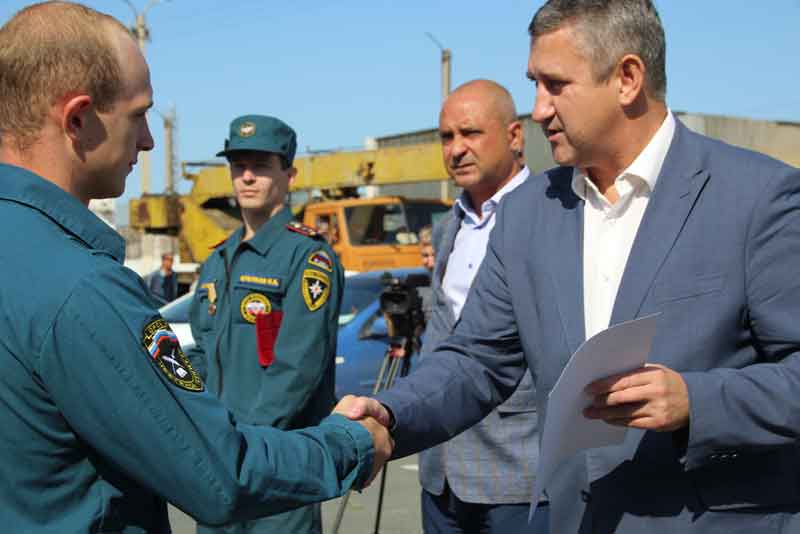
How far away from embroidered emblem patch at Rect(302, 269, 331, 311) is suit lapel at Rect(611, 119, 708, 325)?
1.61 metres

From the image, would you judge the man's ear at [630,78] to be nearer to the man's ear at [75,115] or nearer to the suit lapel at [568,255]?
the suit lapel at [568,255]

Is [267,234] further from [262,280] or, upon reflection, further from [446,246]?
[446,246]

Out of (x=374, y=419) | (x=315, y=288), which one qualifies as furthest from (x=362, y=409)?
(x=315, y=288)

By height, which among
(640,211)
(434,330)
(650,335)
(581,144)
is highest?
(581,144)

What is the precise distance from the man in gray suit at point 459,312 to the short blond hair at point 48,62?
208 cm

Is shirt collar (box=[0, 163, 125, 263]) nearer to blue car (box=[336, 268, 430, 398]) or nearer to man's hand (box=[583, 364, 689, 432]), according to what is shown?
man's hand (box=[583, 364, 689, 432])

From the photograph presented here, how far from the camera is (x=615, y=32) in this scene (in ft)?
7.31

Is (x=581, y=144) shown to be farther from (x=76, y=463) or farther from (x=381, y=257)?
(x=381, y=257)

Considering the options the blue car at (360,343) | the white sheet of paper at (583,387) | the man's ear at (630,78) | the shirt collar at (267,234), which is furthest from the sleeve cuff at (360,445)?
the blue car at (360,343)

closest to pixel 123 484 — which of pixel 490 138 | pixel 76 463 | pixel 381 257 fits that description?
pixel 76 463

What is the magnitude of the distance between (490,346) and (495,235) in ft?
0.97

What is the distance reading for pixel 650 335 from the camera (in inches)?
71.9

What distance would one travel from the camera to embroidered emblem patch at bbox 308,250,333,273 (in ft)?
11.9

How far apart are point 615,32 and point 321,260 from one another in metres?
1.71
